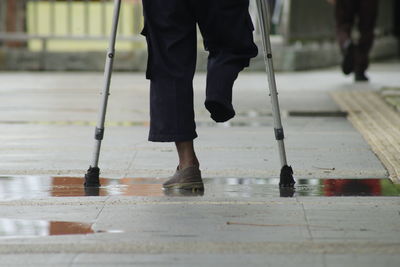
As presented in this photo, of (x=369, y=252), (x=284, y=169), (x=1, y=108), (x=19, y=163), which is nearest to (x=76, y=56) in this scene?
(x=1, y=108)

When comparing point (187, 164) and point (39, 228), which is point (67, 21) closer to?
point (187, 164)

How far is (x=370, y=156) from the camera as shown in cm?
698

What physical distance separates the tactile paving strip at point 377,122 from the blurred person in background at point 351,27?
4.70 ft

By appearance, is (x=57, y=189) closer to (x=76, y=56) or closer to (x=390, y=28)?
(x=76, y=56)

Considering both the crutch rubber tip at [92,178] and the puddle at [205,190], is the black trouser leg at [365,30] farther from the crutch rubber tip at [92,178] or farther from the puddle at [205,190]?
the crutch rubber tip at [92,178]

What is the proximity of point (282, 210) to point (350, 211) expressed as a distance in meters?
0.29

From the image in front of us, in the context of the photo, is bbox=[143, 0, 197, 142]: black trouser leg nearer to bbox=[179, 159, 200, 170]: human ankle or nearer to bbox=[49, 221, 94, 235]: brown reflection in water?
bbox=[179, 159, 200, 170]: human ankle

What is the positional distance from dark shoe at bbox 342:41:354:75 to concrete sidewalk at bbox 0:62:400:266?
9.88 feet

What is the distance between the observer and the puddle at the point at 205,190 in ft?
18.4

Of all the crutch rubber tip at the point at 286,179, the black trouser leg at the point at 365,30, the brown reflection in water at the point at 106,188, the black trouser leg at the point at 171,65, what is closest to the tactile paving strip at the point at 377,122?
the crutch rubber tip at the point at 286,179

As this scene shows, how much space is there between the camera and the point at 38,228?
4.68m

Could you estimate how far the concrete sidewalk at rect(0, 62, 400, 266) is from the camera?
422 centimetres

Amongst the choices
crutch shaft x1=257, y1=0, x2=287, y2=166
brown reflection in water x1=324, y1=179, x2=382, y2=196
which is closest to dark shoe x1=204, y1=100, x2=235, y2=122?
crutch shaft x1=257, y1=0, x2=287, y2=166

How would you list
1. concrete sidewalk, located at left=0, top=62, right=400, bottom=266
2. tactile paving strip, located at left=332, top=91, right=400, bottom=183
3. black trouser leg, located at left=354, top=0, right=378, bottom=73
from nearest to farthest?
concrete sidewalk, located at left=0, top=62, right=400, bottom=266, tactile paving strip, located at left=332, top=91, right=400, bottom=183, black trouser leg, located at left=354, top=0, right=378, bottom=73
